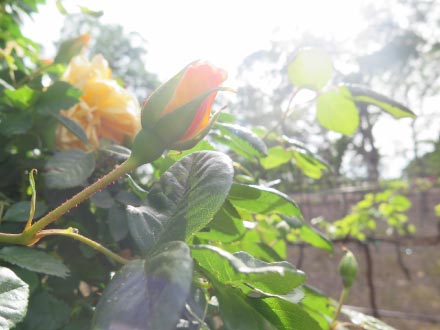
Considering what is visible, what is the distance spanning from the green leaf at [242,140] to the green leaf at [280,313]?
15 cm

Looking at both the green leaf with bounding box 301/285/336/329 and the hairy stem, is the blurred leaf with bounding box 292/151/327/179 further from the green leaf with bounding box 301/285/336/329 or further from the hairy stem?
the hairy stem

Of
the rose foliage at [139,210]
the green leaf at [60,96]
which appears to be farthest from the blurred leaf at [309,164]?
the green leaf at [60,96]

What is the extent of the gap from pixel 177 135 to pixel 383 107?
236 mm

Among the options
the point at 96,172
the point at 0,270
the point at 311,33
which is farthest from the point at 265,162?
the point at 311,33

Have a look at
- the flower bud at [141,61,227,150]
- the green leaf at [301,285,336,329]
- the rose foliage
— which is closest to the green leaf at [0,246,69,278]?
the rose foliage

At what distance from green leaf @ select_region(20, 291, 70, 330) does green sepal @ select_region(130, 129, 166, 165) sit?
128 millimetres

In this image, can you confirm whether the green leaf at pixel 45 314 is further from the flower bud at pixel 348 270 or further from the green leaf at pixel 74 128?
the flower bud at pixel 348 270

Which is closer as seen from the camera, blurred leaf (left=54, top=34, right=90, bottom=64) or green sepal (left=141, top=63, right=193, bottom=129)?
green sepal (left=141, top=63, right=193, bottom=129)

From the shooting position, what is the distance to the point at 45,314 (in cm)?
25

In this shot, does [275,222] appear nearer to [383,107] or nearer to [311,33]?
[383,107]

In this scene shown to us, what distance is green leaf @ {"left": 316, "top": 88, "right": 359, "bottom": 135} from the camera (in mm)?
396

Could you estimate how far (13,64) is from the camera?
0.43 meters

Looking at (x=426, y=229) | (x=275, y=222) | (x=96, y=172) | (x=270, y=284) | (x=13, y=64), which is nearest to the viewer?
(x=270, y=284)

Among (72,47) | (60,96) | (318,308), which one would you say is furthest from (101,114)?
(318,308)
